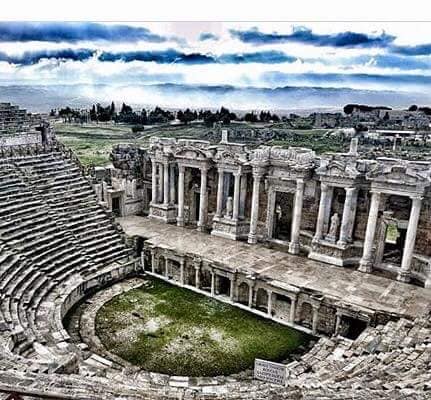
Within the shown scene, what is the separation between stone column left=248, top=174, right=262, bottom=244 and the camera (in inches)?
842

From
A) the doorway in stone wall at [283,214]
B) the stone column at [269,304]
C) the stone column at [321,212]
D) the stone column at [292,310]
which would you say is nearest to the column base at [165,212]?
the doorway in stone wall at [283,214]

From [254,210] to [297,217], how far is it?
219 cm

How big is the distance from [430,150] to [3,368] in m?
45.7

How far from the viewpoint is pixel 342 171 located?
63.1 ft

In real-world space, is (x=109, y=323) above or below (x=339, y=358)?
below

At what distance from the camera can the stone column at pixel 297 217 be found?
66.7ft

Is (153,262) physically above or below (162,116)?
below

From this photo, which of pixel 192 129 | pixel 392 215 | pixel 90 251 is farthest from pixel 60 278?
pixel 192 129

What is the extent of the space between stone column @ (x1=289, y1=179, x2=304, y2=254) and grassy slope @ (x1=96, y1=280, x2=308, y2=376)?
4.70 metres

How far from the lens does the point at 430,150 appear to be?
4572 cm

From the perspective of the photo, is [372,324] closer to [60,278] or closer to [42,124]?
[60,278]

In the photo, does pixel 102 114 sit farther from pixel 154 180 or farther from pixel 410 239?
pixel 410 239

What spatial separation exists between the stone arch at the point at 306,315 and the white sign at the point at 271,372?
518cm

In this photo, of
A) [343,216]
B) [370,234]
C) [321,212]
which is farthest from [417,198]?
[321,212]
